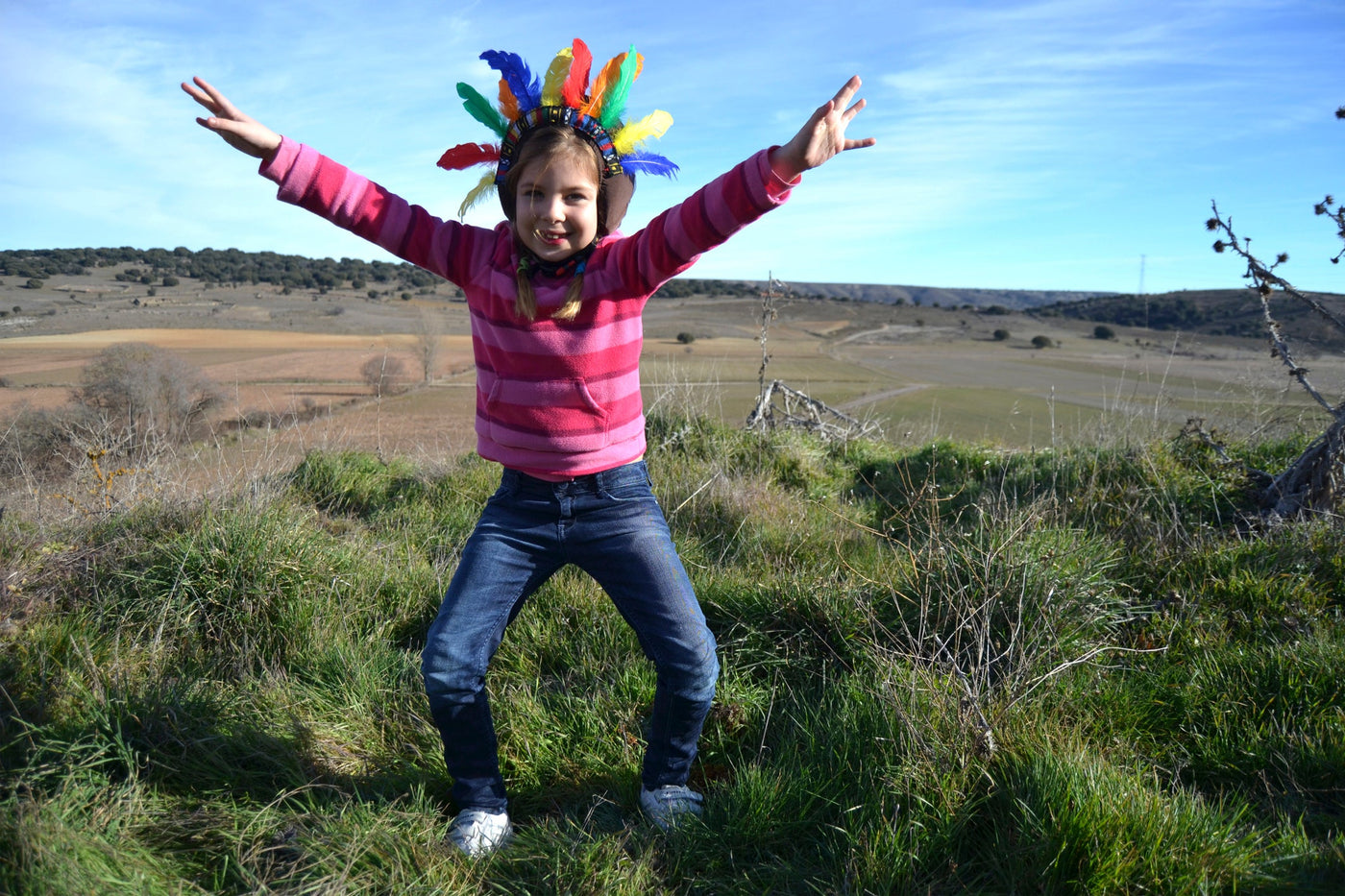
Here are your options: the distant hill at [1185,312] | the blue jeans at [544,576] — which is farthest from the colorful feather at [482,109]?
the distant hill at [1185,312]

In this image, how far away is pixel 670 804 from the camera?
84.9 inches

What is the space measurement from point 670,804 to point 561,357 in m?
1.29

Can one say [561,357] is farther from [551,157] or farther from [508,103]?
[508,103]

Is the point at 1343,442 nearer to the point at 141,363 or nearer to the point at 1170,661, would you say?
the point at 1170,661

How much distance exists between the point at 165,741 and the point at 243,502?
4.43 feet

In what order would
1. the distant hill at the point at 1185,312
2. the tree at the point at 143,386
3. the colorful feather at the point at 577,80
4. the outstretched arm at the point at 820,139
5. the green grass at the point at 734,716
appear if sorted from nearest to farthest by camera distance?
the green grass at the point at 734,716
the outstretched arm at the point at 820,139
the colorful feather at the point at 577,80
the tree at the point at 143,386
the distant hill at the point at 1185,312

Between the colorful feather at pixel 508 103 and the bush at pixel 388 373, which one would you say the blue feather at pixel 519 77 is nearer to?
the colorful feather at pixel 508 103

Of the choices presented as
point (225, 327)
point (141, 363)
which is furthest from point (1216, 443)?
point (225, 327)

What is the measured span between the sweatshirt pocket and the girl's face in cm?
39

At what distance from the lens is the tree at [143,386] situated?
7895 millimetres

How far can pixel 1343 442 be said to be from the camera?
12.6 ft

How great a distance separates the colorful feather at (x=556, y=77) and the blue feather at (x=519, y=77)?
0.10 ft

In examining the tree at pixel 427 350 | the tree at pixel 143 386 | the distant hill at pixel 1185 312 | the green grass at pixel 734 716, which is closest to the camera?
the green grass at pixel 734 716

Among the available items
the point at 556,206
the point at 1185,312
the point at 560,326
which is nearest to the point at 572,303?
the point at 560,326
